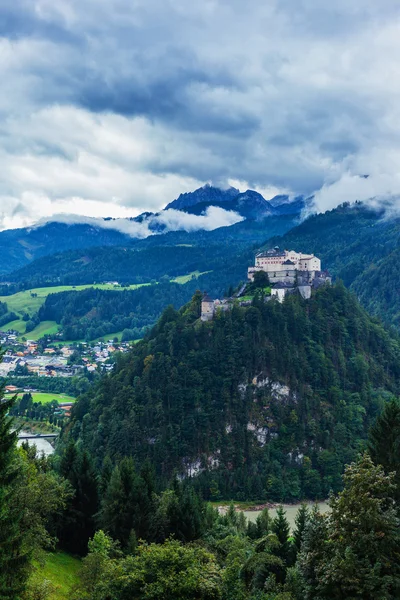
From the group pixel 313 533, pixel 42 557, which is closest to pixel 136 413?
pixel 42 557

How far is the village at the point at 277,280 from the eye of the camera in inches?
5399

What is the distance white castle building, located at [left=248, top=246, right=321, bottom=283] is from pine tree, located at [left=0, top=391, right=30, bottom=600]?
385 ft

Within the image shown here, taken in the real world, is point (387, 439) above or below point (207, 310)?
below

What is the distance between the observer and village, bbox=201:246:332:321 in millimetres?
137125

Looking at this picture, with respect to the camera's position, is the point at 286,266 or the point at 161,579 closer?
the point at 161,579

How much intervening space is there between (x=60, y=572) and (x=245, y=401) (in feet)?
275

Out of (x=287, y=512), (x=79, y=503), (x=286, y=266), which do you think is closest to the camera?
(x=79, y=503)

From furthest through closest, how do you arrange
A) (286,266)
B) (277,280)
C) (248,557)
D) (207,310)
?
1. (286,266)
2. (277,280)
3. (207,310)
4. (248,557)

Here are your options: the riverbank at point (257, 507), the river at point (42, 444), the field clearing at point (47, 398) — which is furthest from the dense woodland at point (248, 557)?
the field clearing at point (47, 398)

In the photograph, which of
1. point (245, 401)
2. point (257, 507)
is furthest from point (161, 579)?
point (245, 401)

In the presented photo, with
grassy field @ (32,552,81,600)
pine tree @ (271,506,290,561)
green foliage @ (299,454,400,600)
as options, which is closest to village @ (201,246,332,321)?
pine tree @ (271,506,290,561)

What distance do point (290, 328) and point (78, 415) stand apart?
51895mm

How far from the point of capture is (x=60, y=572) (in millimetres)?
46562

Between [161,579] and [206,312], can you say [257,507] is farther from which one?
[161,579]
